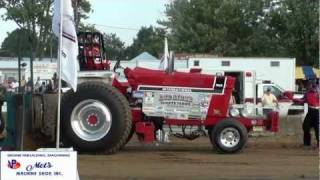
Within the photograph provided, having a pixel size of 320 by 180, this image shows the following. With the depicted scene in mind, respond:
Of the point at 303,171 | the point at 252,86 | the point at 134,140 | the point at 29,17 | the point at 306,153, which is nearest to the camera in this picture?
the point at 303,171

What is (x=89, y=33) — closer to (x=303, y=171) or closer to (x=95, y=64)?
(x=95, y=64)

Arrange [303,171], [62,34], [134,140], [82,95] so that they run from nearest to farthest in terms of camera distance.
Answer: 1. [62,34]
2. [303,171]
3. [82,95]
4. [134,140]

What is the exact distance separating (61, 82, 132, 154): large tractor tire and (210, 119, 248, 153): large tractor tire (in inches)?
77.4

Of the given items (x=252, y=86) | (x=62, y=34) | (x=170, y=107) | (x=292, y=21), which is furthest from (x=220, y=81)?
(x=292, y=21)

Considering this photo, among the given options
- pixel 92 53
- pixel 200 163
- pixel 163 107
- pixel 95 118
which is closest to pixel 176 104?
pixel 163 107

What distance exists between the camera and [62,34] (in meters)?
11.1

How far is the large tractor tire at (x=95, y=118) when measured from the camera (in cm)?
1541

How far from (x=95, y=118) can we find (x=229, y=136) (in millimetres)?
2995

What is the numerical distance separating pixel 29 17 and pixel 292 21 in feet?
66.8

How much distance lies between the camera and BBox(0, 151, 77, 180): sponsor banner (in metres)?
8.78

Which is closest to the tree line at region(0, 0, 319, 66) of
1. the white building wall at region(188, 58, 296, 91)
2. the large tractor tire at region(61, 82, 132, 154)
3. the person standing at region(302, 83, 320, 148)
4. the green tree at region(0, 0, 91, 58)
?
the green tree at region(0, 0, 91, 58)

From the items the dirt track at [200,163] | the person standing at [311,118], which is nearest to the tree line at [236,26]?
the person standing at [311,118]

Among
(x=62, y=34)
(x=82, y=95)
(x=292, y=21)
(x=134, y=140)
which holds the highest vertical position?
(x=292, y=21)

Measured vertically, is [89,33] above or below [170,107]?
above
